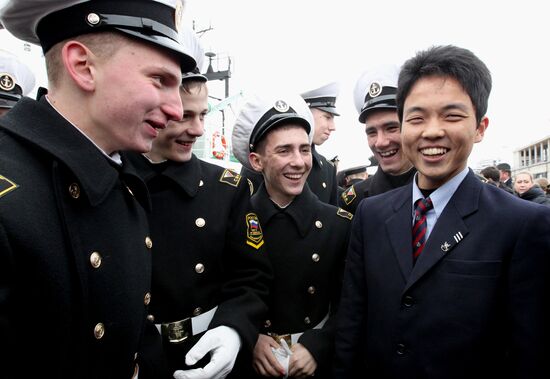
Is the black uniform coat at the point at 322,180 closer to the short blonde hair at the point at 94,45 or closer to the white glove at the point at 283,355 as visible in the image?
the white glove at the point at 283,355

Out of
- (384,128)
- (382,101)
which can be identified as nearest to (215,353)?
(384,128)

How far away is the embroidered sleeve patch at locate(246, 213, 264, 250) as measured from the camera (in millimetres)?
2303

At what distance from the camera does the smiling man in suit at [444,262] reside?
1.56 metres

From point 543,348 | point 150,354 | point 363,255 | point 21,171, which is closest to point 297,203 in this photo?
point 363,255

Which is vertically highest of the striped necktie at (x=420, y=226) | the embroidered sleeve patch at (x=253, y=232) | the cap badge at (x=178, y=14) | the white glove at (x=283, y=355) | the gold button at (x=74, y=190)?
the cap badge at (x=178, y=14)

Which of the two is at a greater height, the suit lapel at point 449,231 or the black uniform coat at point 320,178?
the suit lapel at point 449,231

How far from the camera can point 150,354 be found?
1.85m

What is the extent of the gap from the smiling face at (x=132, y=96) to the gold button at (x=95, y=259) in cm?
43

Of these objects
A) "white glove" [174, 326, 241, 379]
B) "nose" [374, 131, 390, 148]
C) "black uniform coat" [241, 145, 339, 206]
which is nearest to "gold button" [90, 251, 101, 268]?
"white glove" [174, 326, 241, 379]

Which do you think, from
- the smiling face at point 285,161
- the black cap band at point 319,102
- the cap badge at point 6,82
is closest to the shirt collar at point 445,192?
the smiling face at point 285,161

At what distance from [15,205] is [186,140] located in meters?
1.26

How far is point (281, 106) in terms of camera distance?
2.83 m

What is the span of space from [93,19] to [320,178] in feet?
11.0

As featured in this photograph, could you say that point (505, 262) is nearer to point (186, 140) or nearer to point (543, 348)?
point (543, 348)
